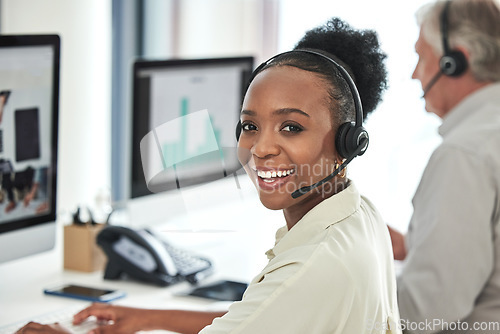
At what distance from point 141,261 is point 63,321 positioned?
36 centimetres

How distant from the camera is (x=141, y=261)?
166 centimetres

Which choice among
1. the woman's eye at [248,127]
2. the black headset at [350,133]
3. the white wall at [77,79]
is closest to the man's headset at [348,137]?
the black headset at [350,133]

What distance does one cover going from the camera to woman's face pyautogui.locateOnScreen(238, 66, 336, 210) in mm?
960

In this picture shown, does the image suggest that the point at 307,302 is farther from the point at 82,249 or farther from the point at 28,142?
the point at 82,249

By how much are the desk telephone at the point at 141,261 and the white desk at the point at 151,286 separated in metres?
0.02

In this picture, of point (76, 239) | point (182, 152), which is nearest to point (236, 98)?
point (182, 152)

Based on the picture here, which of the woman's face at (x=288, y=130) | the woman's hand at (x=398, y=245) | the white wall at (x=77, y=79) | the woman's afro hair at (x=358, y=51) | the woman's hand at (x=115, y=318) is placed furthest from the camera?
the white wall at (x=77, y=79)

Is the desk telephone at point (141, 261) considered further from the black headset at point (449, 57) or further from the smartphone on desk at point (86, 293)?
the black headset at point (449, 57)

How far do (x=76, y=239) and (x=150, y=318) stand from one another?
0.58 metres

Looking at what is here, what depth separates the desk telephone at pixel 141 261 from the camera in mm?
1646

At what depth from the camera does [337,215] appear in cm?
97

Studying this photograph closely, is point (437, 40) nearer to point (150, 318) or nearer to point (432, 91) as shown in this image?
point (432, 91)

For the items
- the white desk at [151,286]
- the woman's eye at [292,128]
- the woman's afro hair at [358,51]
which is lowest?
the white desk at [151,286]

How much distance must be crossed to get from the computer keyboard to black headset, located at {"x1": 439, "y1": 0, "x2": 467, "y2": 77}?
93 centimetres
